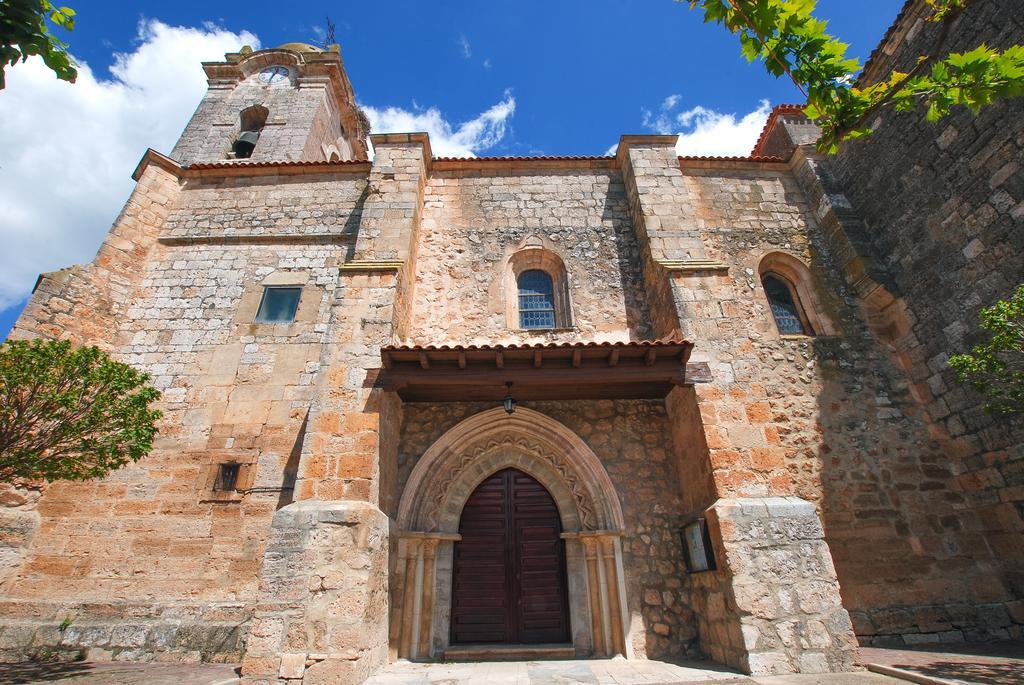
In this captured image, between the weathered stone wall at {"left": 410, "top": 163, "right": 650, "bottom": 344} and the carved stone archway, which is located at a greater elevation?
the weathered stone wall at {"left": 410, "top": 163, "right": 650, "bottom": 344}

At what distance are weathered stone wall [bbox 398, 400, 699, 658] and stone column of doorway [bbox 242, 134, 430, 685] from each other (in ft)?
2.02

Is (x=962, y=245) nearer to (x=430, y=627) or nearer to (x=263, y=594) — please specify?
(x=430, y=627)

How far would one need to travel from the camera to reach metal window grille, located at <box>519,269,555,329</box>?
303 inches

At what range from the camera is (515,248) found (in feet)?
26.5

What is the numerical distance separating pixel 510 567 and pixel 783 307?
235 inches

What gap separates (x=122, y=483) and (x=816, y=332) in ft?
33.4

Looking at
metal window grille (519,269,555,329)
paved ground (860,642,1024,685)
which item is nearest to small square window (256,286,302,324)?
metal window grille (519,269,555,329)

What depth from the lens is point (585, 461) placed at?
610 centimetres

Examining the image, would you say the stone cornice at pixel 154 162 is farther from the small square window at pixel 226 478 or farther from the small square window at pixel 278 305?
the small square window at pixel 226 478

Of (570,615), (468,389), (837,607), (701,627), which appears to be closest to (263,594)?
(468,389)

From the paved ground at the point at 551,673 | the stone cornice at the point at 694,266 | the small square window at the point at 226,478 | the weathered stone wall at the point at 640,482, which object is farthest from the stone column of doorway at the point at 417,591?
the stone cornice at the point at 694,266

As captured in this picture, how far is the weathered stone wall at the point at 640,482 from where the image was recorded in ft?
17.4

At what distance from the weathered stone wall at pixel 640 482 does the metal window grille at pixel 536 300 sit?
67.1 inches

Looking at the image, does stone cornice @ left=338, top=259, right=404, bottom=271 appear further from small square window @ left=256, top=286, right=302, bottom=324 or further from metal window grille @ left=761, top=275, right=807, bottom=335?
metal window grille @ left=761, top=275, right=807, bottom=335
